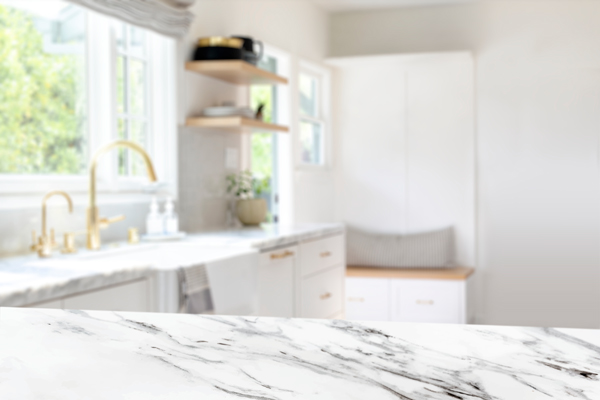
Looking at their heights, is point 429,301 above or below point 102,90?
below

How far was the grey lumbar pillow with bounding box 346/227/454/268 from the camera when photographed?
13.8 feet

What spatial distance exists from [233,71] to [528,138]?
5.75 feet

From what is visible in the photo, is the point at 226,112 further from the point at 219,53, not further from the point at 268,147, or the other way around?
the point at 268,147

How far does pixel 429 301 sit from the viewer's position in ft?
12.7

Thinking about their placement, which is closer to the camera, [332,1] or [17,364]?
[17,364]

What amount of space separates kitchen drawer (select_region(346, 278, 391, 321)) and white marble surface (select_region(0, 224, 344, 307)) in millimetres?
1199

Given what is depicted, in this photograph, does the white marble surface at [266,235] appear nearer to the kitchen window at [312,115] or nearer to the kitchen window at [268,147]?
the kitchen window at [268,147]

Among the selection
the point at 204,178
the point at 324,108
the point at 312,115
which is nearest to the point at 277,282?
the point at 204,178

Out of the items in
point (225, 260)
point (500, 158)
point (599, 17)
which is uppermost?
point (599, 17)

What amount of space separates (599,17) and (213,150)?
1.84m

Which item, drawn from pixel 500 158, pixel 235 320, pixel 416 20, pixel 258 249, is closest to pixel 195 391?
pixel 235 320

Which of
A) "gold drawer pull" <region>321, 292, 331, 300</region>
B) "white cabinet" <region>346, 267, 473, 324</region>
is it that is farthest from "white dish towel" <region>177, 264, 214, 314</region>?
"white cabinet" <region>346, 267, 473, 324</region>

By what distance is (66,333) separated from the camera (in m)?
0.70

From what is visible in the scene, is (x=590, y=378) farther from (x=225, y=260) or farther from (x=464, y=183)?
(x=464, y=183)
